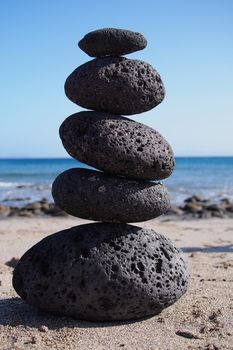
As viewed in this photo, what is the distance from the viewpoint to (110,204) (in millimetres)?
5613

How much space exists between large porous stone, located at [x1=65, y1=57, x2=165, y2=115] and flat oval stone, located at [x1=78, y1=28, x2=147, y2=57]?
13cm

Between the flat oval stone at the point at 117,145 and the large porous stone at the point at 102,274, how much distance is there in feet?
2.32

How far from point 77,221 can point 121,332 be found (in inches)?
460

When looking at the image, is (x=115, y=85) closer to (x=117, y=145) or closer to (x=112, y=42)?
(x=112, y=42)

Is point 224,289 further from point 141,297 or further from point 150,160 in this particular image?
point 150,160

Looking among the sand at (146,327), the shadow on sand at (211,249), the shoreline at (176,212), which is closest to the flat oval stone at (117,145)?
the sand at (146,327)

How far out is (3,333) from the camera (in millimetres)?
→ 5164

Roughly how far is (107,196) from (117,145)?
56cm

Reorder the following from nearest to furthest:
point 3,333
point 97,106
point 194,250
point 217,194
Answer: point 3,333, point 97,106, point 194,250, point 217,194

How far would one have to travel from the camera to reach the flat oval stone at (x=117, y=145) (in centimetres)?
561

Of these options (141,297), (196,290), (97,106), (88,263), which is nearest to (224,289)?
(196,290)

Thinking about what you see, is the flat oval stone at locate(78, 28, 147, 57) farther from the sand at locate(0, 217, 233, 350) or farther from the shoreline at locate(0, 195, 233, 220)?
the shoreline at locate(0, 195, 233, 220)

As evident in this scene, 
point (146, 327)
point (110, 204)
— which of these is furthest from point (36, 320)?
point (110, 204)

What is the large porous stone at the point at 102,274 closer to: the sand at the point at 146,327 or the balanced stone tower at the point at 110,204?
the balanced stone tower at the point at 110,204
